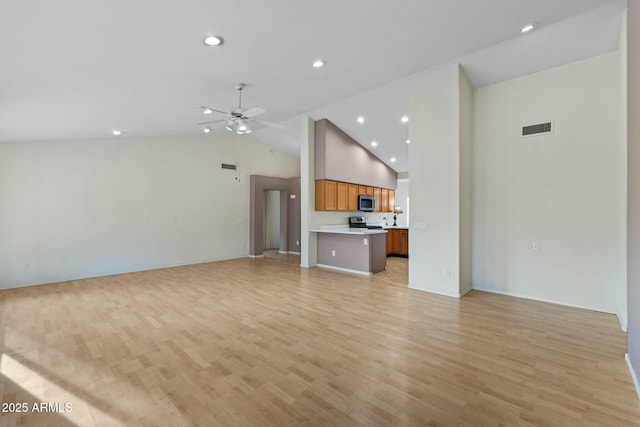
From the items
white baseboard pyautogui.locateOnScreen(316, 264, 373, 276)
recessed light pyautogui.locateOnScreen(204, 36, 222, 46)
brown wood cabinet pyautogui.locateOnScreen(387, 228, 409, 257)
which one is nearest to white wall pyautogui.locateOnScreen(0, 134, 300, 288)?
white baseboard pyautogui.locateOnScreen(316, 264, 373, 276)

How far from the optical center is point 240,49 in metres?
3.08

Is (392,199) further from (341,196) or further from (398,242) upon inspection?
(341,196)

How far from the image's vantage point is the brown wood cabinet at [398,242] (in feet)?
26.7

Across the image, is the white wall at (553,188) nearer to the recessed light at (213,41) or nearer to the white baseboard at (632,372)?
the white baseboard at (632,372)

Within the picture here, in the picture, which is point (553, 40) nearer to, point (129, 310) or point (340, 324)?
point (340, 324)

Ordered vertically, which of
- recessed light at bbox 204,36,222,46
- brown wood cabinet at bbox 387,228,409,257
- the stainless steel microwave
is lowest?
brown wood cabinet at bbox 387,228,409,257

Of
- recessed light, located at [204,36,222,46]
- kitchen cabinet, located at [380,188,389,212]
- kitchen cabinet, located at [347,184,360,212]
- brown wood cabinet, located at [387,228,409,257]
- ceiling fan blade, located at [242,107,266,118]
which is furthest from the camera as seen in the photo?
kitchen cabinet, located at [380,188,389,212]

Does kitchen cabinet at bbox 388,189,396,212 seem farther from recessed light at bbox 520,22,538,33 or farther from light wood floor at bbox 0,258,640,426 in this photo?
recessed light at bbox 520,22,538,33

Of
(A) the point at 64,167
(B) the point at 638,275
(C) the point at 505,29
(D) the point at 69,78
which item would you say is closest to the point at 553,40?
(C) the point at 505,29

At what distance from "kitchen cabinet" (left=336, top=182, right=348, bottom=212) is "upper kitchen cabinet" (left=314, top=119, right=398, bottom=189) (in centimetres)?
13

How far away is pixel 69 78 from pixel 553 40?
5485 mm

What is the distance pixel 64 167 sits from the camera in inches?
215

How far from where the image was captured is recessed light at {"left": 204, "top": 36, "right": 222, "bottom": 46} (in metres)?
2.77

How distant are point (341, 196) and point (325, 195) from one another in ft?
2.14
